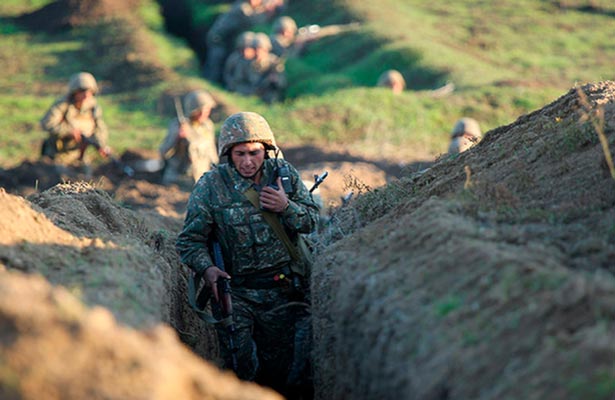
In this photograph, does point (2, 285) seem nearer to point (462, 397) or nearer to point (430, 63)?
point (462, 397)

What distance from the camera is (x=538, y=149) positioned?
6.41 m

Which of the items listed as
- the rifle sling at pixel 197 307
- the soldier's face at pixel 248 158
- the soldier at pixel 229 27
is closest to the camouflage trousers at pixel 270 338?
the rifle sling at pixel 197 307

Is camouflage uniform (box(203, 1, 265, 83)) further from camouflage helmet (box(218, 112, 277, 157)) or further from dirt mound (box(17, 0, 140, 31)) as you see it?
camouflage helmet (box(218, 112, 277, 157))

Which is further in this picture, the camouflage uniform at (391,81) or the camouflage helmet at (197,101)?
the camouflage uniform at (391,81)

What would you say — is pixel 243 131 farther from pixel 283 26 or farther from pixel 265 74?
pixel 283 26

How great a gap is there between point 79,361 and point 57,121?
12.4 m

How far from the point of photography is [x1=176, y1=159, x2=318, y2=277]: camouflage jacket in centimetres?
671

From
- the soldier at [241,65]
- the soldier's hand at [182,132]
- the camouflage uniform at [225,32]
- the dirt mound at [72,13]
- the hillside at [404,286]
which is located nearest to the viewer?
the hillside at [404,286]

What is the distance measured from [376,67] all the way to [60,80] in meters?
9.42

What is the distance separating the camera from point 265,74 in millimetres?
24094

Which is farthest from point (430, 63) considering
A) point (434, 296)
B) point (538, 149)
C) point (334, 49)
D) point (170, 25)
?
point (434, 296)

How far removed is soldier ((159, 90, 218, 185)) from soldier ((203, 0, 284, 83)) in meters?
12.0

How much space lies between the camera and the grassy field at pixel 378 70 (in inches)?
745

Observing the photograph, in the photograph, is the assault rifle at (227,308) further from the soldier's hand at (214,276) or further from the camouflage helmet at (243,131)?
the camouflage helmet at (243,131)
